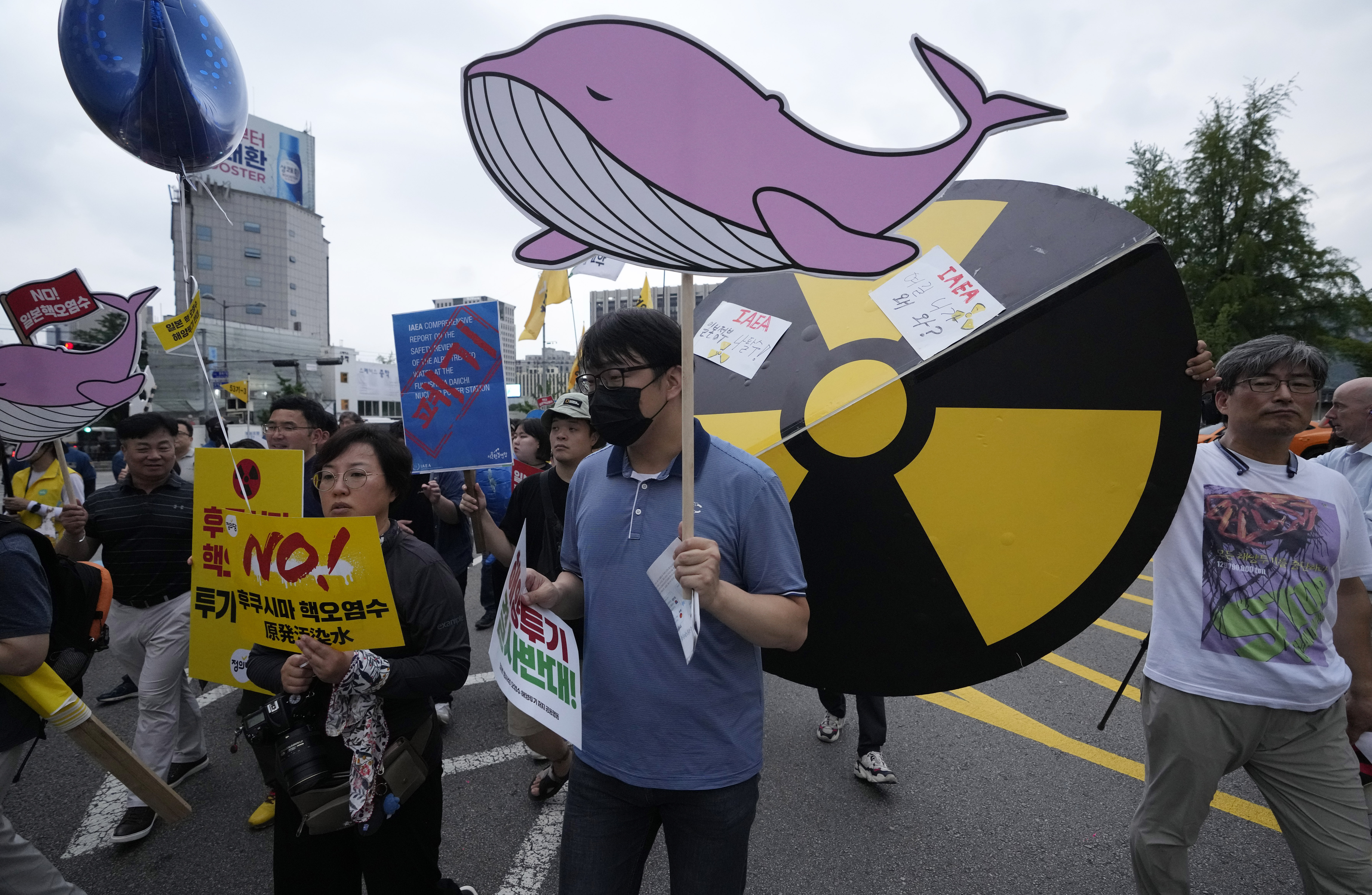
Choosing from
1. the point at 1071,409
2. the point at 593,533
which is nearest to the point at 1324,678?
the point at 1071,409

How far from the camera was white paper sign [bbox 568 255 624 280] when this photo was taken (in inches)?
255

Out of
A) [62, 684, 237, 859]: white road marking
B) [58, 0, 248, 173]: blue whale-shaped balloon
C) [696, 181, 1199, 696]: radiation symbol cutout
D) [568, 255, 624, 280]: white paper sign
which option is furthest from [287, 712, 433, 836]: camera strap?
[568, 255, 624, 280]: white paper sign

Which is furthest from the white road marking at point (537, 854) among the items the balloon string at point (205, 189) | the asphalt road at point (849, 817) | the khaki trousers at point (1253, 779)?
the balloon string at point (205, 189)

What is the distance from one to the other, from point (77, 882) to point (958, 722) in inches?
168

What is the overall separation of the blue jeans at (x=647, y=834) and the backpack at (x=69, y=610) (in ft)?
5.98

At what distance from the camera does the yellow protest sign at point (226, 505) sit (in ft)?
7.19

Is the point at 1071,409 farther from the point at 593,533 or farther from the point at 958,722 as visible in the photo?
the point at 958,722

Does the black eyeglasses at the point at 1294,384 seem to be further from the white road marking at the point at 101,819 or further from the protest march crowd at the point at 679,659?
the white road marking at the point at 101,819

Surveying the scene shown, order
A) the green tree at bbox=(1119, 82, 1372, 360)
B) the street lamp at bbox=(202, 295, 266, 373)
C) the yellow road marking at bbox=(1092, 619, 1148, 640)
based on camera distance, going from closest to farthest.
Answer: the yellow road marking at bbox=(1092, 619, 1148, 640)
the street lamp at bbox=(202, 295, 266, 373)
the green tree at bbox=(1119, 82, 1372, 360)

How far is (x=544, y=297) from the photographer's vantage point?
767cm

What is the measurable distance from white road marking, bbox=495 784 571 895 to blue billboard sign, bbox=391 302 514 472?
1451 millimetres

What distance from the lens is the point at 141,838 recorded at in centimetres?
278

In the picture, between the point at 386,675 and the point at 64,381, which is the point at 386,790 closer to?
the point at 386,675

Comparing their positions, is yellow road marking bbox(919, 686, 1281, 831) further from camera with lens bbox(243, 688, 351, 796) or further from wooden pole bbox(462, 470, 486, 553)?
camera with lens bbox(243, 688, 351, 796)
